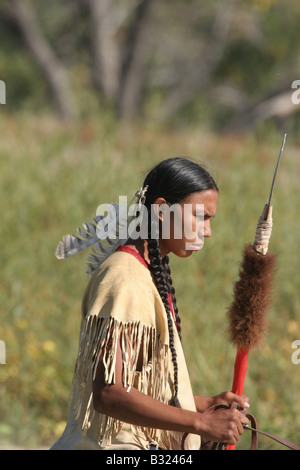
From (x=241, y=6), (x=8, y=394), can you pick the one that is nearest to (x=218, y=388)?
(x=8, y=394)

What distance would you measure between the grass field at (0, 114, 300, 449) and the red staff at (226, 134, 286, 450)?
1619mm

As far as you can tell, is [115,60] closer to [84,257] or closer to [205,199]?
[84,257]

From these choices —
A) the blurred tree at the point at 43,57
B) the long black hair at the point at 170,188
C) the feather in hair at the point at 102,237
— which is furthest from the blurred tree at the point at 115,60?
the long black hair at the point at 170,188

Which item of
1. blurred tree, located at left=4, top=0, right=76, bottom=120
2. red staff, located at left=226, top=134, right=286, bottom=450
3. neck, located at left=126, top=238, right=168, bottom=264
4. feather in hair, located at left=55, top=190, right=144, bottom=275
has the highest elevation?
blurred tree, located at left=4, top=0, right=76, bottom=120

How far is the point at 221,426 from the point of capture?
68.1 inches

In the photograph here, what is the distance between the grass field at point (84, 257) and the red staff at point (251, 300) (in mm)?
1619

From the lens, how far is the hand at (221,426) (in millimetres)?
1716

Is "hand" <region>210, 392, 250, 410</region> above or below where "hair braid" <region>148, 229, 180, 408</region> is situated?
below

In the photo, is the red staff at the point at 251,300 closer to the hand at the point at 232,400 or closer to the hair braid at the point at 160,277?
the hand at the point at 232,400

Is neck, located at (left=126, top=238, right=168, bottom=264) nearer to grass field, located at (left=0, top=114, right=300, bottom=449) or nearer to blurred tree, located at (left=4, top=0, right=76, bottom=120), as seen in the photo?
grass field, located at (left=0, top=114, right=300, bottom=449)

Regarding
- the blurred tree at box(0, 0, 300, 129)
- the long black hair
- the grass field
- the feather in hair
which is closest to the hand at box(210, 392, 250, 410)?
the long black hair

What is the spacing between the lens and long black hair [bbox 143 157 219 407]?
6.13 feet

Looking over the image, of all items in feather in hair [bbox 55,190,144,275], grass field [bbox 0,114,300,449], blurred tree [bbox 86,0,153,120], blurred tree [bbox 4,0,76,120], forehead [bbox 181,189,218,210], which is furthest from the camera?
blurred tree [bbox 86,0,153,120]

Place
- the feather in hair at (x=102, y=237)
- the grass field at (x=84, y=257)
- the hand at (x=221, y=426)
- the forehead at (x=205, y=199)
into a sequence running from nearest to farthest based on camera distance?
1. the hand at (x=221, y=426)
2. the forehead at (x=205, y=199)
3. the feather in hair at (x=102, y=237)
4. the grass field at (x=84, y=257)
